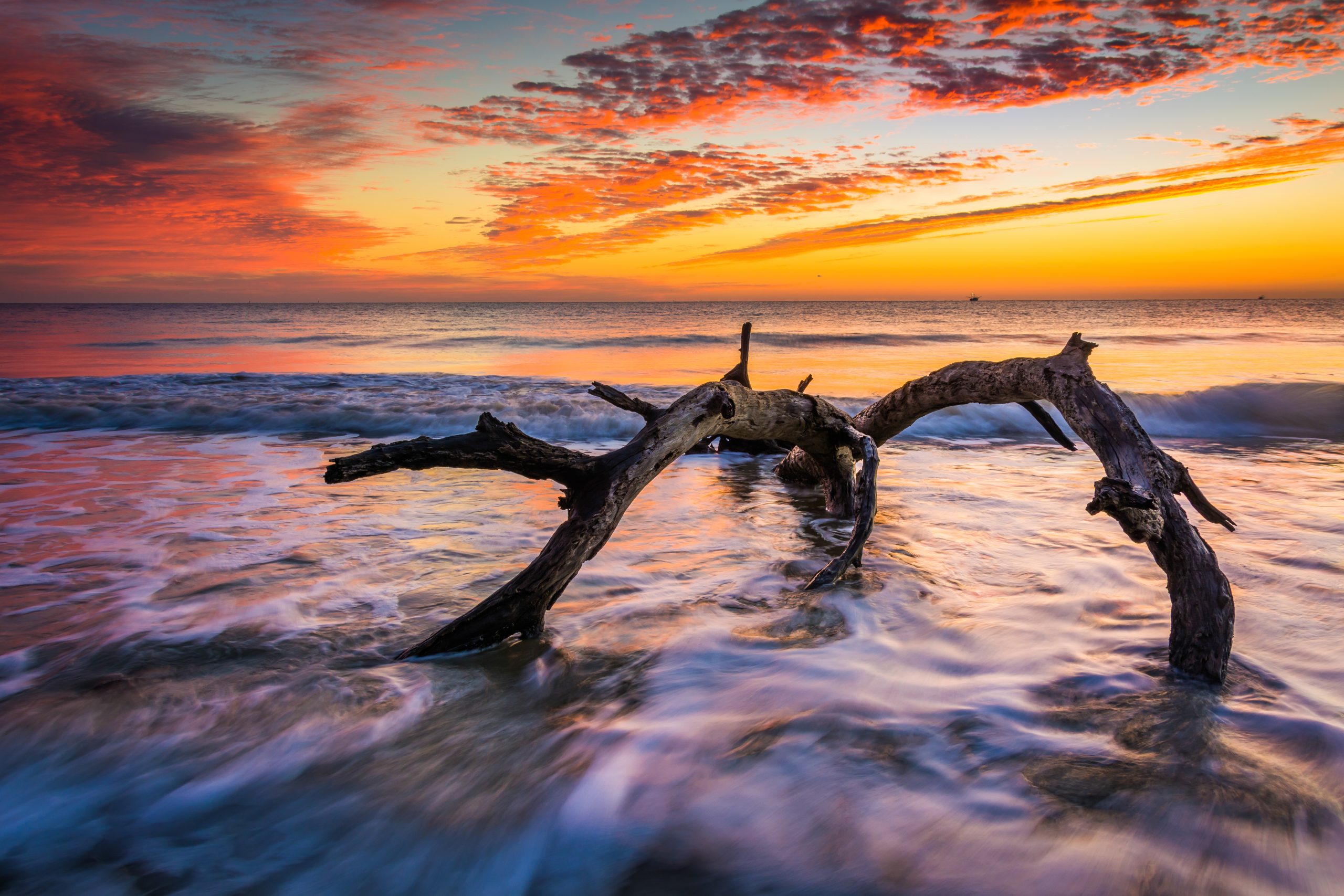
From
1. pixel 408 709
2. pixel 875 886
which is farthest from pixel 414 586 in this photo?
pixel 875 886

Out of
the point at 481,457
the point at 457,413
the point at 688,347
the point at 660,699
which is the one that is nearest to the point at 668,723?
the point at 660,699

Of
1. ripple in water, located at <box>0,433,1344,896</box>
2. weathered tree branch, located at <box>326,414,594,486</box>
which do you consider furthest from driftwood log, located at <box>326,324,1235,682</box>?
ripple in water, located at <box>0,433,1344,896</box>

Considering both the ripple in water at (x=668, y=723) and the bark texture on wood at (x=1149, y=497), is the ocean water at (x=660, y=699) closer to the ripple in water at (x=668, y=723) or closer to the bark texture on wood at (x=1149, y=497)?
the ripple in water at (x=668, y=723)

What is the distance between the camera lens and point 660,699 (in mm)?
3117

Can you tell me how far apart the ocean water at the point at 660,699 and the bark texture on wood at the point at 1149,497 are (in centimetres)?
23

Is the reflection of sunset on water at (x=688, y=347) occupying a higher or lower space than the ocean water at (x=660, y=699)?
higher

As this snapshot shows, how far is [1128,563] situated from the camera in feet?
15.5

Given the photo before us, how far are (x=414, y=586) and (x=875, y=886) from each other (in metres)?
3.20

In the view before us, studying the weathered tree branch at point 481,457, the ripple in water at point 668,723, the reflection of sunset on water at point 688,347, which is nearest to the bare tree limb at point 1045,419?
the ripple in water at point 668,723

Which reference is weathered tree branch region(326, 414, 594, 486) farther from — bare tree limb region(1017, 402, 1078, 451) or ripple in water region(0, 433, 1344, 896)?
bare tree limb region(1017, 402, 1078, 451)

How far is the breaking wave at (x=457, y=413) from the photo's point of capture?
10.8 m

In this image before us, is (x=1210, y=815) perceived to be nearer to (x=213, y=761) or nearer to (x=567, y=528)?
(x=567, y=528)

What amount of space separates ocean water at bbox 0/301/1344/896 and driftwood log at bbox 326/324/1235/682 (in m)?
0.22

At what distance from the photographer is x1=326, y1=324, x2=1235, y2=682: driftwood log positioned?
2.83 m
